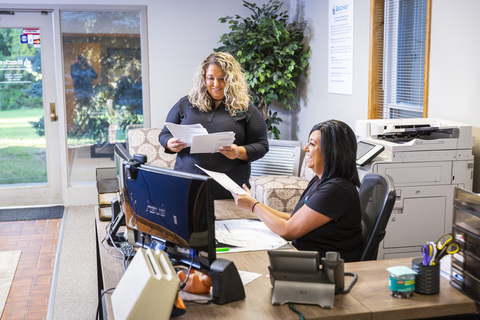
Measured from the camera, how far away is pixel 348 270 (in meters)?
2.02

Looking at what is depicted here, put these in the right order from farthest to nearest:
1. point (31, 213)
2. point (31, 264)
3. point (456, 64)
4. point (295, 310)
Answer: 1. point (31, 213)
2. point (31, 264)
3. point (456, 64)
4. point (295, 310)

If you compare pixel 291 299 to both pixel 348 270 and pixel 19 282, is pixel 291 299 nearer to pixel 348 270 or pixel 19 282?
pixel 348 270

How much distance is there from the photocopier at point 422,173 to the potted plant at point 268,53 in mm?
2303

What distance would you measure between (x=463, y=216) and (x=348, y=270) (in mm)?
431

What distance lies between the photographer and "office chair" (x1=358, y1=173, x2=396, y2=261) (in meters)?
2.32

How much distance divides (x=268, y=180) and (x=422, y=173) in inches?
73.7

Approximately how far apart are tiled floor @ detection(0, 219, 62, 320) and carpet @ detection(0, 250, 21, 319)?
0.03 meters

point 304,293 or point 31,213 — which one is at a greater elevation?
point 304,293

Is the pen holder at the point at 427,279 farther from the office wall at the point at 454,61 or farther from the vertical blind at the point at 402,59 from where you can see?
the vertical blind at the point at 402,59

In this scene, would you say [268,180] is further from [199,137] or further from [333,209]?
[333,209]

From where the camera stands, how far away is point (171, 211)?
1.90 meters

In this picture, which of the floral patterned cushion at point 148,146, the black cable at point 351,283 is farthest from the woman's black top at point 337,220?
the floral patterned cushion at point 148,146

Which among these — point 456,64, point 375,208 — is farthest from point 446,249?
point 456,64

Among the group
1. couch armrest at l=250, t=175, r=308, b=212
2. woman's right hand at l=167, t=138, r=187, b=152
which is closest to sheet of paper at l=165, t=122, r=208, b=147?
woman's right hand at l=167, t=138, r=187, b=152
